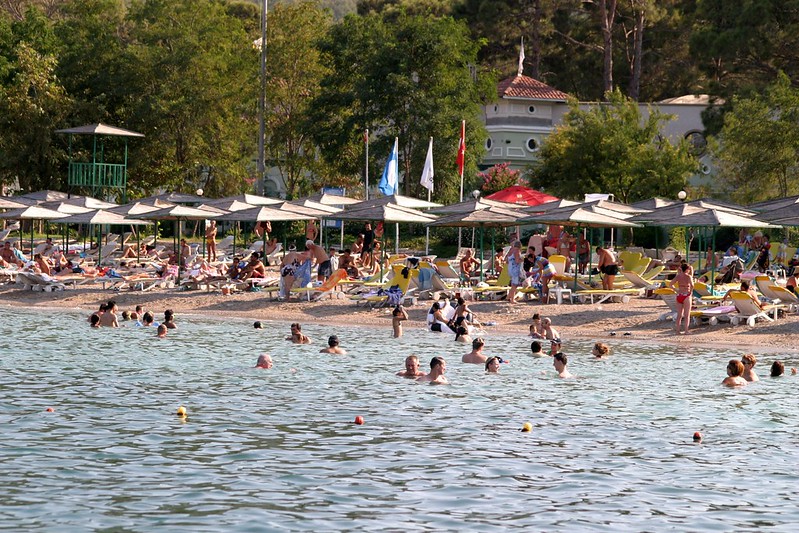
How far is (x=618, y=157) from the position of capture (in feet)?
160

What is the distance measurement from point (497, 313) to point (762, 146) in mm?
22273

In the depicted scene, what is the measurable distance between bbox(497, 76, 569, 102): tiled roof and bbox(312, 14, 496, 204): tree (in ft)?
33.7

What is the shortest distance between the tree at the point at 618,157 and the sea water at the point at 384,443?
25461 mm

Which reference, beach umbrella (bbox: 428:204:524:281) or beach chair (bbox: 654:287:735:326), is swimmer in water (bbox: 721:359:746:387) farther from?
beach umbrella (bbox: 428:204:524:281)

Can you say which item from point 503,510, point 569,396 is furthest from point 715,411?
point 503,510

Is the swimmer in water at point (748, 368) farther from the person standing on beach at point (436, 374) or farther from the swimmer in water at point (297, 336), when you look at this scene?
the swimmer in water at point (297, 336)

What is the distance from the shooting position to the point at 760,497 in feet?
39.3

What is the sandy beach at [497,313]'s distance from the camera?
79.0ft

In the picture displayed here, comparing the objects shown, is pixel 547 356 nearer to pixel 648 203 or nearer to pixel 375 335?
pixel 375 335

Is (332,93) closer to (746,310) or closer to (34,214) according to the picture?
(34,214)

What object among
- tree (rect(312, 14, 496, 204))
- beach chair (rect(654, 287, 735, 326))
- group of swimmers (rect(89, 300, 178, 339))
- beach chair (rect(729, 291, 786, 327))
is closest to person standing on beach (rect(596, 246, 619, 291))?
beach chair (rect(654, 287, 735, 326))

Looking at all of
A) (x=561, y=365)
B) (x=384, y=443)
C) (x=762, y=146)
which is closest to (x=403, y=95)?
(x=762, y=146)

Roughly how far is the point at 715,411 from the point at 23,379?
34.3 ft

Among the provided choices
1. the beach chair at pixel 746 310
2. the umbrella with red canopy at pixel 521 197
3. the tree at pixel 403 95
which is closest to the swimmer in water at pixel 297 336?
the beach chair at pixel 746 310
